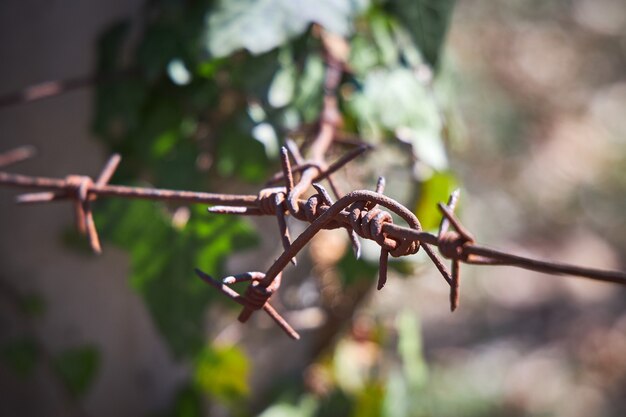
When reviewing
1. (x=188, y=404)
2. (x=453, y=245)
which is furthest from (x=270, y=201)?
(x=188, y=404)

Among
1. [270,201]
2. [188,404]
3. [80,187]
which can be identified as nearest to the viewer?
[270,201]

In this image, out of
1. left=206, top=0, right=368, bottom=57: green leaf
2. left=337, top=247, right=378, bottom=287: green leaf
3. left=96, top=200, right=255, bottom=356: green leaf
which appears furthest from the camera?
left=337, top=247, right=378, bottom=287: green leaf

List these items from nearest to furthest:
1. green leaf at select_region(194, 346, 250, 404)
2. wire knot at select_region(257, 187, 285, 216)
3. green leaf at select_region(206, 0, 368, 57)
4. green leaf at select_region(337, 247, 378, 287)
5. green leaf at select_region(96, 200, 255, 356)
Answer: wire knot at select_region(257, 187, 285, 216) < green leaf at select_region(206, 0, 368, 57) < green leaf at select_region(96, 200, 255, 356) < green leaf at select_region(337, 247, 378, 287) < green leaf at select_region(194, 346, 250, 404)

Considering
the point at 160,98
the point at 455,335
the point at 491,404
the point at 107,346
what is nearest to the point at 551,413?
the point at 491,404

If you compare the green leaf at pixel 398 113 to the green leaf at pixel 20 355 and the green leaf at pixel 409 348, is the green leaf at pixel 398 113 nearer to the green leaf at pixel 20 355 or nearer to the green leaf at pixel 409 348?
the green leaf at pixel 409 348

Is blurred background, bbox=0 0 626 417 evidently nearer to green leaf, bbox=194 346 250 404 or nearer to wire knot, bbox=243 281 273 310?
green leaf, bbox=194 346 250 404

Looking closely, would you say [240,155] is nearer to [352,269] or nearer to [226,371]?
[352,269]

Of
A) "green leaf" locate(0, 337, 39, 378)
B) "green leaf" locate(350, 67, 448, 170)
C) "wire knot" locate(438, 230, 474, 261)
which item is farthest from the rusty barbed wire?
"green leaf" locate(0, 337, 39, 378)

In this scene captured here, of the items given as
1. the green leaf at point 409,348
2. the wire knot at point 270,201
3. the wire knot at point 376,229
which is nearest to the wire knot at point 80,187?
the wire knot at point 270,201
